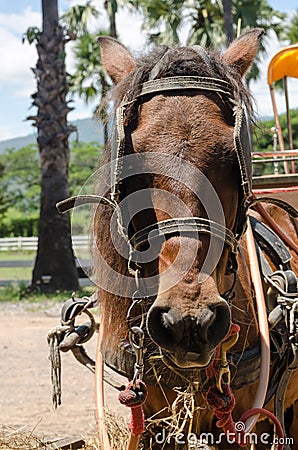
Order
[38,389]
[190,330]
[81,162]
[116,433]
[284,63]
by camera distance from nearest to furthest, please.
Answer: [190,330] < [116,433] < [284,63] < [38,389] < [81,162]

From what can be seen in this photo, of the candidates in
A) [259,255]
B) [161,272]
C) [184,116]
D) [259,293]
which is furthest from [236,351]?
[184,116]

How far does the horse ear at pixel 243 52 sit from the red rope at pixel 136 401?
4.46 ft

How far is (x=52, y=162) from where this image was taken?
1448cm

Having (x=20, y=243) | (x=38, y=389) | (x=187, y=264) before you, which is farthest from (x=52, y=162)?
(x=20, y=243)

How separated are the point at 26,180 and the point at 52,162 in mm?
36267

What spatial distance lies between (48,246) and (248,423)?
39.6 feet

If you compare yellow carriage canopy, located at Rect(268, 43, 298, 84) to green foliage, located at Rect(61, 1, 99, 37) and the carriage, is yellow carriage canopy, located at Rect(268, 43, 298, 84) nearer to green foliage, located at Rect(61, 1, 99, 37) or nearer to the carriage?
the carriage

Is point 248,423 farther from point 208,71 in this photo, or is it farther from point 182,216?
point 208,71

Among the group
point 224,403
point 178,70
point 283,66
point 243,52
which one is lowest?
point 224,403

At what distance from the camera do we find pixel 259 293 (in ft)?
9.50

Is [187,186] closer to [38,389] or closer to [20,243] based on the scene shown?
[38,389]

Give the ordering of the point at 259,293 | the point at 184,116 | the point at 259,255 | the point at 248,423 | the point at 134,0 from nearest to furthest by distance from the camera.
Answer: the point at 184,116 < the point at 248,423 < the point at 259,293 < the point at 259,255 < the point at 134,0

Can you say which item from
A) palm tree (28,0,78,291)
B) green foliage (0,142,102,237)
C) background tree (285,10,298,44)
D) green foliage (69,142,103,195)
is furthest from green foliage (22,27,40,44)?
green foliage (69,142,103,195)

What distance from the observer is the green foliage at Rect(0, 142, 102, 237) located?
3616 centimetres
